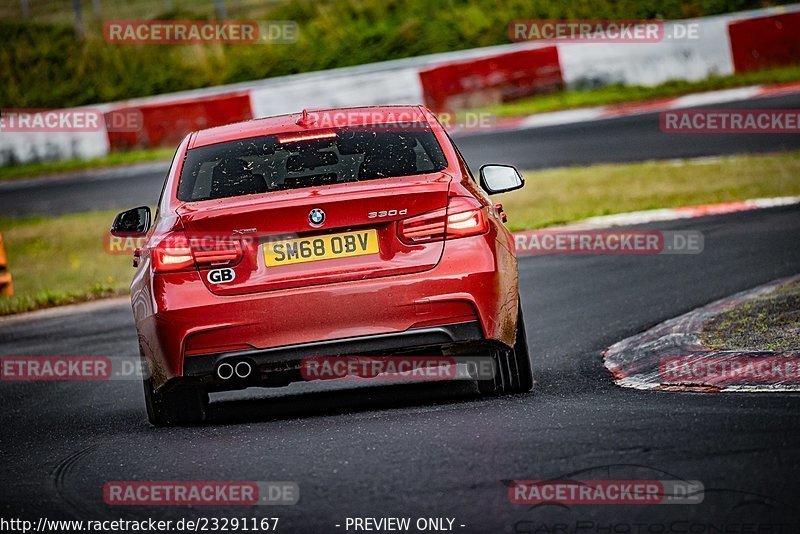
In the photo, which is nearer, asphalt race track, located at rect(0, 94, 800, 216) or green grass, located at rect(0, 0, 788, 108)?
asphalt race track, located at rect(0, 94, 800, 216)

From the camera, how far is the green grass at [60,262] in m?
15.2

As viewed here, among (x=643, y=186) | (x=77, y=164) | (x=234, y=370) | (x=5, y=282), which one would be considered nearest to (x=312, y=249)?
(x=234, y=370)

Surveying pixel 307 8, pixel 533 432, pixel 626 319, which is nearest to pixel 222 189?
pixel 533 432

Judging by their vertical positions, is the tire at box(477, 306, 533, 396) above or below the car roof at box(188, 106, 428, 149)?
below

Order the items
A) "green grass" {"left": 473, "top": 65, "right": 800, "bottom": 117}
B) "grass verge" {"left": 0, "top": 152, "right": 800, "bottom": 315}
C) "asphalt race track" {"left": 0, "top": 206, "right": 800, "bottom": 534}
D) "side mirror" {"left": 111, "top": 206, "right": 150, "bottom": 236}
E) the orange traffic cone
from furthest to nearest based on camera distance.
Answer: "green grass" {"left": 473, "top": 65, "right": 800, "bottom": 117}
"grass verge" {"left": 0, "top": 152, "right": 800, "bottom": 315}
the orange traffic cone
"side mirror" {"left": 111, "top": 206, "right": 150, "bottom": 236}
"asphalt race track" {"left": 0, "top": 206, "right": 800, "bottom": 534}

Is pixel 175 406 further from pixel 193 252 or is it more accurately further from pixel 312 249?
pixel 312 249

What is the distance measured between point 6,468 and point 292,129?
2.41 metres

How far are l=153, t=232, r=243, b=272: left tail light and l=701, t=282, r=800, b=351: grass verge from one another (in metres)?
2.78

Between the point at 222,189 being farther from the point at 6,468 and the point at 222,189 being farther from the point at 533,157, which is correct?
the point at 533,157

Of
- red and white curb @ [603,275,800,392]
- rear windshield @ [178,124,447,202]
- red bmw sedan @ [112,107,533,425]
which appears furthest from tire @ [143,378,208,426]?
red and white curb @ [603,275,800,392]

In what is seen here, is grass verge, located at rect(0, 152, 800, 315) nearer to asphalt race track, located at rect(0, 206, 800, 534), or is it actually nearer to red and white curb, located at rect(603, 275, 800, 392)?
asphalt race track, located at rect(0, 206, 800, 534)

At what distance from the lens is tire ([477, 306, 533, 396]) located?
758cm

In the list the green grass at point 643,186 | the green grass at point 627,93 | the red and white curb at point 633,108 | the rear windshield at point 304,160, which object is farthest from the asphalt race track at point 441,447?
the green grass at point 627,93

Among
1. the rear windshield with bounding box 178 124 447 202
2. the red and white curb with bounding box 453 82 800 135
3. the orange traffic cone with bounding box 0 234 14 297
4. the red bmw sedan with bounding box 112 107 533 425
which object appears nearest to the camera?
the red bmw sedan with bounding box 112 107 533 425
